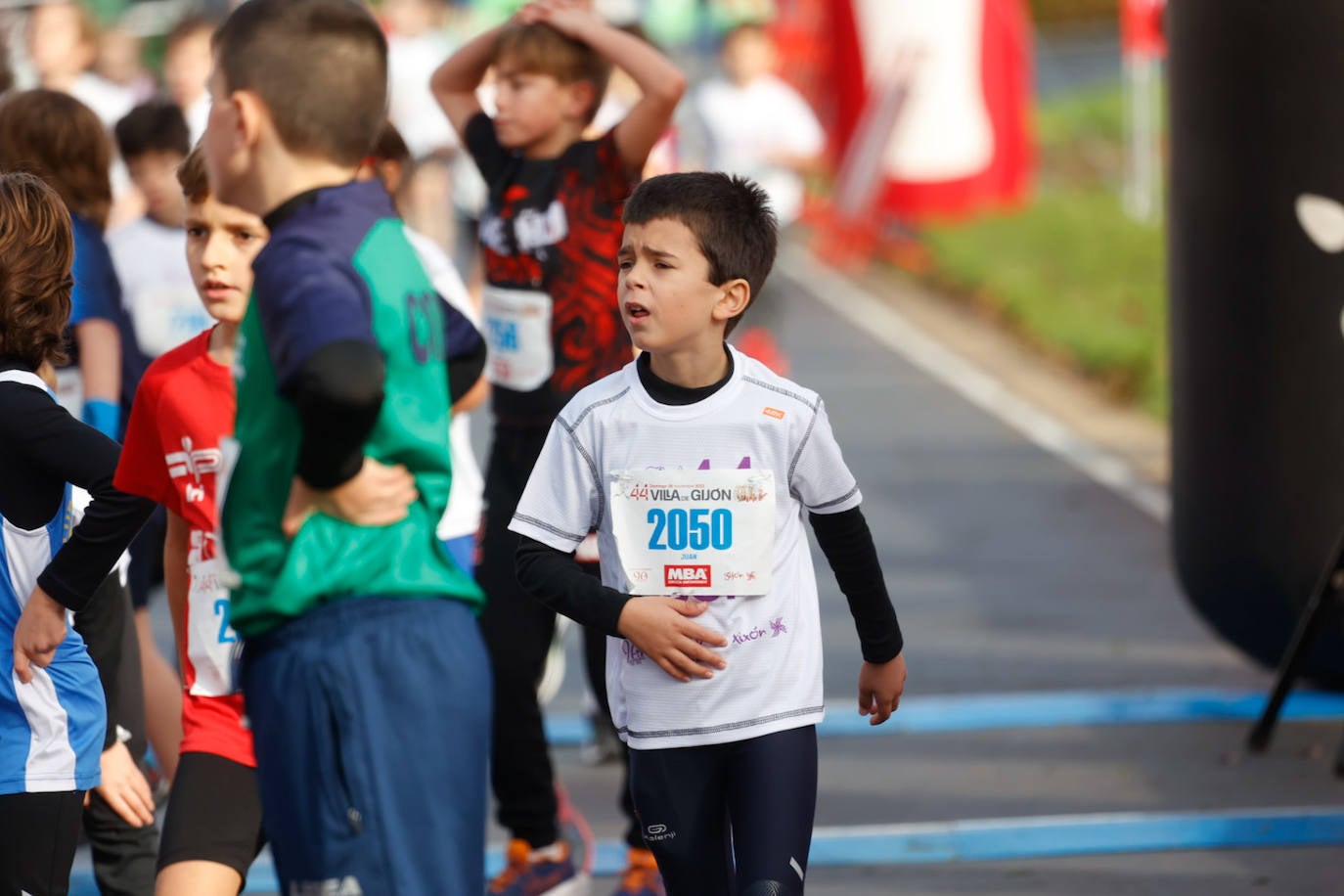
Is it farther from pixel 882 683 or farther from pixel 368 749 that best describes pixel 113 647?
pixel 882 683

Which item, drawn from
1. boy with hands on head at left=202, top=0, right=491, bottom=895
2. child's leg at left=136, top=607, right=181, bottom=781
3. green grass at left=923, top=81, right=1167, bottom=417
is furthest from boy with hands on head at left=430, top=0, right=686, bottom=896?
green grass at left=923, top=81, right=1167, bottom=417

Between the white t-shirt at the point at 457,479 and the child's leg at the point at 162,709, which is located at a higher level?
the white t-shirt at the point at 457,479

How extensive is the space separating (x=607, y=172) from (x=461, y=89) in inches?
20.9

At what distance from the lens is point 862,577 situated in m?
3.65

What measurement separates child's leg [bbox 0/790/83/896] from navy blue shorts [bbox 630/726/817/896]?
99 centimetres

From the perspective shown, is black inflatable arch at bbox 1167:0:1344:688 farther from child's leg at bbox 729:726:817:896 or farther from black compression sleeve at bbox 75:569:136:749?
black compression sleeve at bbox 75:569:136:749

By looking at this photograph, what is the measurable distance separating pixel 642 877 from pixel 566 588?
4.96ft

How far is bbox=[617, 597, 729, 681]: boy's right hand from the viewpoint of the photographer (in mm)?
3441

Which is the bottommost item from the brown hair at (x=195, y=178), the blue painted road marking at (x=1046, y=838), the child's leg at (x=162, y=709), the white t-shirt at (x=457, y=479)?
the blue painted road marking at (x=1046, y=838)

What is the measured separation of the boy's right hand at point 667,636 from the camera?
11.3 ft

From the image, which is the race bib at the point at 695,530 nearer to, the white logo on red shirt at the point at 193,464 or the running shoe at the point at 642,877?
the white logo on red shirt at the point at 193,464

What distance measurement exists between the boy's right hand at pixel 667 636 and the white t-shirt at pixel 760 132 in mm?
8896

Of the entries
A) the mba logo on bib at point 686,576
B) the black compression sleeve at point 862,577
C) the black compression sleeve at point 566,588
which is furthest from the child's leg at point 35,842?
the black compression sleeve at point 862,577

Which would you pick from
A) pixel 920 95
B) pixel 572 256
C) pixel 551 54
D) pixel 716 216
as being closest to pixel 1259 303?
pixel 572 256
